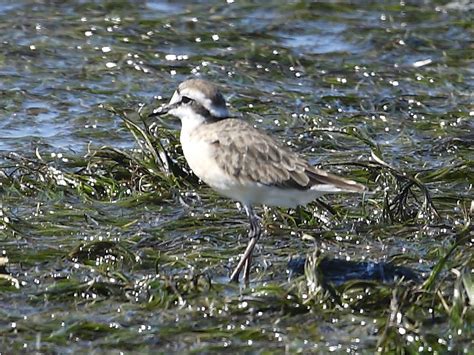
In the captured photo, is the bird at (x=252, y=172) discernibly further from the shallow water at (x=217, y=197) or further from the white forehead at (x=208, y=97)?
the shallow water at (x=217, y=197)

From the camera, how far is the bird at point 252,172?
6.12 meters

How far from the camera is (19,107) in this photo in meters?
8.88

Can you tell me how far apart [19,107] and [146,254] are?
9.02 ft

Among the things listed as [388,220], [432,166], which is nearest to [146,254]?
[388,220]

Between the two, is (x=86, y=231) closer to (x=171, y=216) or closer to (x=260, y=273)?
(x=171, y=216)

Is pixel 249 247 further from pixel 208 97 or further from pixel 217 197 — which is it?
pixel 217 197

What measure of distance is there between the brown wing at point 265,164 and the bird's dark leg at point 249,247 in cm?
24

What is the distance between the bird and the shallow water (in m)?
0.30

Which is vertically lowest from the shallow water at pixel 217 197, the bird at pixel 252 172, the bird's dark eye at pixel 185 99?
the shallow water at pixel 217 197

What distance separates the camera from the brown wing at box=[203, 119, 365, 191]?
20.1 ft

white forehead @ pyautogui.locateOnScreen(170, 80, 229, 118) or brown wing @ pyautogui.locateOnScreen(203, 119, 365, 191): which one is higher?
white forehead @ pyautogui.locateOnScreen(170, 80, 229, 118)

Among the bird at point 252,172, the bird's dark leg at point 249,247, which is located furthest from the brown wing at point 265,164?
the bird's dark leg at point 249,247

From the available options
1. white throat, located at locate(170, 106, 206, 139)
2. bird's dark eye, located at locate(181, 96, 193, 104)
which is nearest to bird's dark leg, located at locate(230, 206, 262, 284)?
white throat, located at locate(170, 106, 206, 139)

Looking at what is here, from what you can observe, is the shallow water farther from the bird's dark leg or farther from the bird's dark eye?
the bird's dark eye
